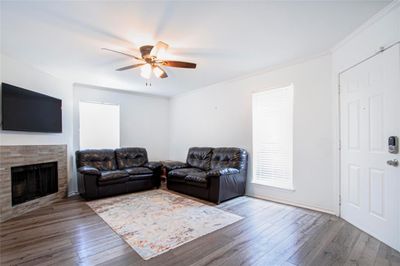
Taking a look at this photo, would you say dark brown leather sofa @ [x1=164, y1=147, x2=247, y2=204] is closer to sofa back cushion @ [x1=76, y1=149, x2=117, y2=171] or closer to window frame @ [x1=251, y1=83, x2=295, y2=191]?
window frame @ [x1=251, y1=83, x2=295, y2=191]

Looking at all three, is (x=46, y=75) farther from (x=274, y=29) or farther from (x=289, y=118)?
(x=289, y=118)

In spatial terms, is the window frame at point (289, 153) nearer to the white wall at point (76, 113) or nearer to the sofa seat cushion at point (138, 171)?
the sofa seat cushion at point (138, 171)

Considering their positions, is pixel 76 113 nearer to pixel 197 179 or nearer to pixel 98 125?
pixel 98 125

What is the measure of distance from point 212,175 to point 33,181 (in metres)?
3.28

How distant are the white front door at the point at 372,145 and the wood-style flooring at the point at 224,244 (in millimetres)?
253

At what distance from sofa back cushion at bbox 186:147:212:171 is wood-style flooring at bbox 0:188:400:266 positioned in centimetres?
181

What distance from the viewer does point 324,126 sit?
325 cm

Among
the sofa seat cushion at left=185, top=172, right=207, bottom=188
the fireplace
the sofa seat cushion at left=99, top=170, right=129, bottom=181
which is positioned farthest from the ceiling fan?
the fireplace

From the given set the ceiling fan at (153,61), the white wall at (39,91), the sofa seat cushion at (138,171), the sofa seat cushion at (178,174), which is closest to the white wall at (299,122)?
the sofa seat cushion at (178,174)

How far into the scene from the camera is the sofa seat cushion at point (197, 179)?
387 centimetres

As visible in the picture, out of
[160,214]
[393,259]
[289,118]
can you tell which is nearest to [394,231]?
[393,259]

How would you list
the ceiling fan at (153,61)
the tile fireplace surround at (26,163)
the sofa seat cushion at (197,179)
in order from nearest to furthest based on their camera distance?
the ceiling fan at (153,61) → the tile fireplace surround at (26,163) → the sofa seat cushion at (197,179)

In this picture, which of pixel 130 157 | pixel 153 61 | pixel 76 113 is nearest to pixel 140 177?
pixel 130 157

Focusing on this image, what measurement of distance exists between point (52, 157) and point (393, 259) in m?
5.39
